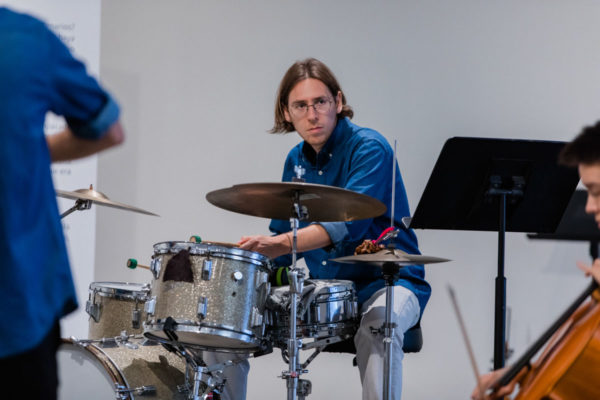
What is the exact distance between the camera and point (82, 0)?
393 centimetres

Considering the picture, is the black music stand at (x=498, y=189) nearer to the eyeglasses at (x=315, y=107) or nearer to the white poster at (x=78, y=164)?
the eyeglasses at (x=315, y=107)

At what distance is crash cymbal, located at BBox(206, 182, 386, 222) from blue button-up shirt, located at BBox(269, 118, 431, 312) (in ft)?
0.54

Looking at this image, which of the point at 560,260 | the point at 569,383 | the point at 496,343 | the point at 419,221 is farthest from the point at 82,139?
the point at 560,260

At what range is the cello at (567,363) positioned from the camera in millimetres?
1335

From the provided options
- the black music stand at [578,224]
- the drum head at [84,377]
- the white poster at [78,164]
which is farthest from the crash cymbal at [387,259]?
the white poster at [78,164]

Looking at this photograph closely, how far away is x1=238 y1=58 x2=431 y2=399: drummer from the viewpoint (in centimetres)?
255

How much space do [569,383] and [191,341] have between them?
4.59 feet

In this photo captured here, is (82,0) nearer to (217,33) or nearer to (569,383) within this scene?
(217,33)

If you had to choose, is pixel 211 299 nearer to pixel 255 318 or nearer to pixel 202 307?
pixel 202 307

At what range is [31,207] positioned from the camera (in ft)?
3.34

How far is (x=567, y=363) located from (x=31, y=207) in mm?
956

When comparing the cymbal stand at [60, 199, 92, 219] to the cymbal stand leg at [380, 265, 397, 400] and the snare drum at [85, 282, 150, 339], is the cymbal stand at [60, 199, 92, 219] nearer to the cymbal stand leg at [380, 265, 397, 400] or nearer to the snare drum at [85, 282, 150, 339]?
the snare drum at [85, 282, 150, 339]

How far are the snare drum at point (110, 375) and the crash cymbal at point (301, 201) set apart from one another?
2.12 ft

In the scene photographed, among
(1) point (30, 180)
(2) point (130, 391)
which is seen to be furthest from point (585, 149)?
(2) point (130, 391)
